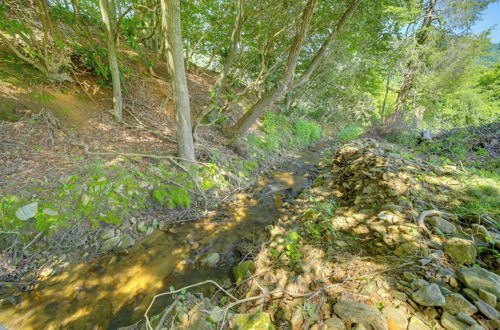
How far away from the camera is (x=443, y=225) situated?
2525mm

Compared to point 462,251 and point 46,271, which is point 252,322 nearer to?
point 462,251

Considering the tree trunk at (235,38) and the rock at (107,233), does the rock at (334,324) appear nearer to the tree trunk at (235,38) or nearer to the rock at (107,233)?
the rock at (107,233)

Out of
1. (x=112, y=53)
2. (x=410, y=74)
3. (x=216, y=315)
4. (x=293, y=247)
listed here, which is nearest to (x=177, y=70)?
(x=112, y=53)

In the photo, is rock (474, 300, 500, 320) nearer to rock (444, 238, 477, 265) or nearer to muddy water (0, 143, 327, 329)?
rock (444, 238, 477, 265)

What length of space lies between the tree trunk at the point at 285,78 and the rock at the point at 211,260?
449 cm

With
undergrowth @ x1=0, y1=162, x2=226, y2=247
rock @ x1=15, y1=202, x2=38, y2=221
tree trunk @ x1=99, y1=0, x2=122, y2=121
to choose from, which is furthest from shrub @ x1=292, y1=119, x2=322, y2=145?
rock @ x1=15, y1=202, x2=38, y2=221

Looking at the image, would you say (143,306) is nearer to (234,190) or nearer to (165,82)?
(234,190)

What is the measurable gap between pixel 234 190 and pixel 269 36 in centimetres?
678

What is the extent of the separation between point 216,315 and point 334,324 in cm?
114

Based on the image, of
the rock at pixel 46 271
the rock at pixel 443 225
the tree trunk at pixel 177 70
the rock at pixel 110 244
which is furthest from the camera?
the tree trunk at pixel 177 70

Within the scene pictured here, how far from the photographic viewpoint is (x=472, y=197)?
3.07 m

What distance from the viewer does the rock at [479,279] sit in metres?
1.61

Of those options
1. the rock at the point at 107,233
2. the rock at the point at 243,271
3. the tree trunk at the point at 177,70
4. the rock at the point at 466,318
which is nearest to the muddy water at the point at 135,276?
the rock at the point at 243,271

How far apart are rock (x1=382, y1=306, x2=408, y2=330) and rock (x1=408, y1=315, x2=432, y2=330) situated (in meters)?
0.03
